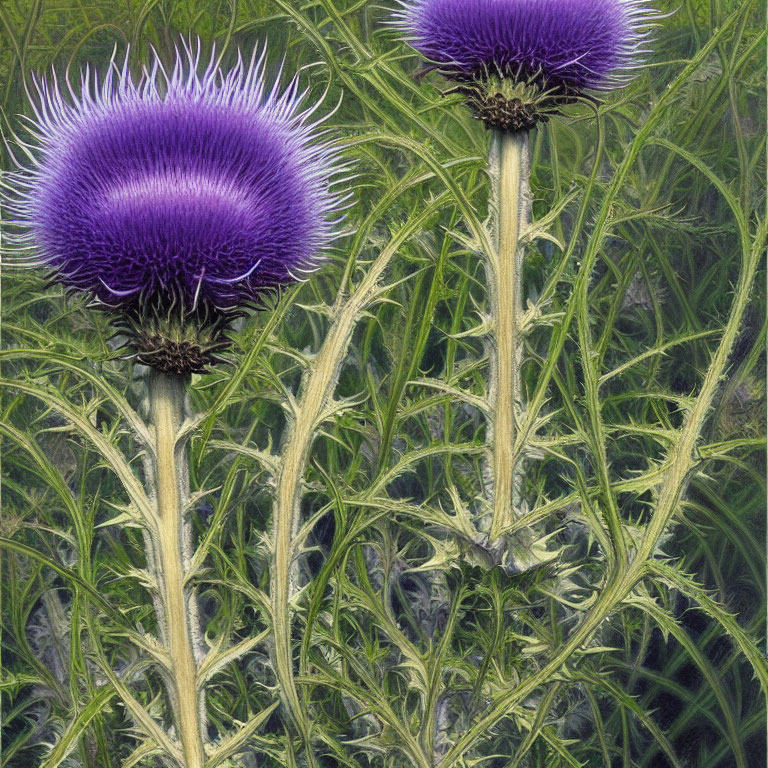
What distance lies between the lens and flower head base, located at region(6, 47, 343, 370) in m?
1.21

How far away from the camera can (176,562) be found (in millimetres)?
1320

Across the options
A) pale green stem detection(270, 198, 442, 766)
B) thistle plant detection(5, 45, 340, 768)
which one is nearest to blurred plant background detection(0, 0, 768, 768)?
pale green stem detection(270, 198, 442, 766)

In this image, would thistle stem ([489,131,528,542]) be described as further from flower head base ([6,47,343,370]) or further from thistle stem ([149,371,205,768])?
thistle stem ([149,371,205,768])

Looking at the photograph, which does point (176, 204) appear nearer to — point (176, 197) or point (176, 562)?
point (176, 197)

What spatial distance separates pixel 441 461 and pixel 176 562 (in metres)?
0.47

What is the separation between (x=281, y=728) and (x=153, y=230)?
76 cm

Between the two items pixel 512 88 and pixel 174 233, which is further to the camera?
pixel 512 88

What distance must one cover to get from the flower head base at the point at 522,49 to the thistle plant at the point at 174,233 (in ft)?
0.66

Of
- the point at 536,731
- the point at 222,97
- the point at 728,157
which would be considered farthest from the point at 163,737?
the point at 728,157

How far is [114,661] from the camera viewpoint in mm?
1692

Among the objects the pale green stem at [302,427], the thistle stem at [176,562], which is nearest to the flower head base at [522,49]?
the pale green stem at [302,427]

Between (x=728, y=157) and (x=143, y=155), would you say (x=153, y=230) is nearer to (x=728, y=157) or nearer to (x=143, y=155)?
(x=143, y=155)

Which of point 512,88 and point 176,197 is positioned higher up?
point 512,88

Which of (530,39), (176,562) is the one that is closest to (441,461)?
A: (176,562)
